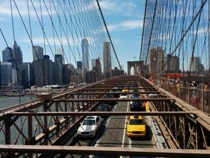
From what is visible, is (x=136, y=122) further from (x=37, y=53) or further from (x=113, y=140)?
(x=37, y=53)

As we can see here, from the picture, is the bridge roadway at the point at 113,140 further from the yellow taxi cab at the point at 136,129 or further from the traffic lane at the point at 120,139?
the yellow taxi cab at the point at 136,129

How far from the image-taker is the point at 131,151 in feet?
12.1

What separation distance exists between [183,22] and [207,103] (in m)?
11.3

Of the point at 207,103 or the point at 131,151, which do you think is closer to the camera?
the point at 131,151

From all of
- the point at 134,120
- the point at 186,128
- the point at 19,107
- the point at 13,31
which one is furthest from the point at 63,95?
the point at 134,120

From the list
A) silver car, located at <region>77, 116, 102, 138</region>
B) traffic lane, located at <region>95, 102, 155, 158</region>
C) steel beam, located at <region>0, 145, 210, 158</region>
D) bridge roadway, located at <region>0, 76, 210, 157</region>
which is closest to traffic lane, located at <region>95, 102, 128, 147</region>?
traffic lane, located at <region>95, 102, 155, 158</region>

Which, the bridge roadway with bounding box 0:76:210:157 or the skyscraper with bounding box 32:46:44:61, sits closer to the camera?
the bridge roadway with bounding box 0:76:210:157

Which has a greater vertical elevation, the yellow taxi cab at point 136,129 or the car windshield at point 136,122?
the car windshield at point 136,122

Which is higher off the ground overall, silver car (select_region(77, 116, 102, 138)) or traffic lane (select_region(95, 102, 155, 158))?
silver car (select_region(77, 116, 102, 138))

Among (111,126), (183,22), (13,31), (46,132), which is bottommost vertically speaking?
(111,126)

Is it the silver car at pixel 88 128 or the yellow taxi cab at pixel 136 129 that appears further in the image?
the yellow taxi cab at pixel 136 129

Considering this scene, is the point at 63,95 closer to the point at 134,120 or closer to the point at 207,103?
the point at 207,103

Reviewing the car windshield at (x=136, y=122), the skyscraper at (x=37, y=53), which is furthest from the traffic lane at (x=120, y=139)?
the skyscraper at (x=37, y=53)

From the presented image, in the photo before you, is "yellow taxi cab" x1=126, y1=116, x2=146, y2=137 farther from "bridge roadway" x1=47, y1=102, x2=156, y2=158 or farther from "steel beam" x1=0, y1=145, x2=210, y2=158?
"steel beam" x1=0, y1=145, x2=210, y2=158
